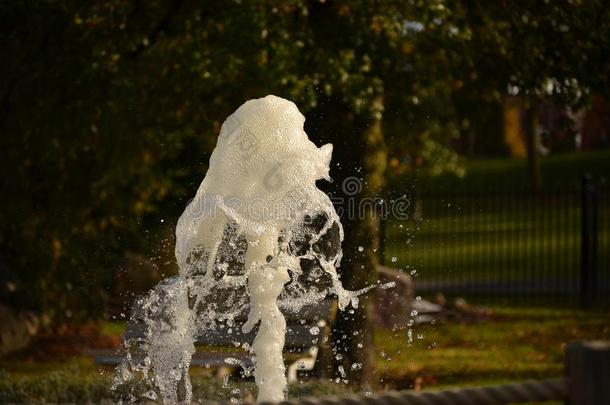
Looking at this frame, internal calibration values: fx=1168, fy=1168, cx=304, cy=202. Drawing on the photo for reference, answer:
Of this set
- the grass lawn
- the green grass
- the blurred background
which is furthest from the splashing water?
the green grass

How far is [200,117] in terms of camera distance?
1101 cm

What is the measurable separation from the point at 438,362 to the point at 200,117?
11.4 ft

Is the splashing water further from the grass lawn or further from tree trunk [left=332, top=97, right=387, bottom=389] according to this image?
tree trunk [left=332, top=97, right=387, bottom=389]

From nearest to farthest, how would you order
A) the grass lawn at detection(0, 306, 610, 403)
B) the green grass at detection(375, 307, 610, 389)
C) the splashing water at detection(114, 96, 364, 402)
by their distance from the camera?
A: the splashing water at detection(114, 96, 364, 402)
the grass lawn at detection(0, 306, 610, 403)
the green grass at detection(375, 307, 610, 389)

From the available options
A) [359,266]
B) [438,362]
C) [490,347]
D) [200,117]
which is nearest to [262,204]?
[359,266]

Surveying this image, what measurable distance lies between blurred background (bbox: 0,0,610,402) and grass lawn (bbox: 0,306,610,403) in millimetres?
37

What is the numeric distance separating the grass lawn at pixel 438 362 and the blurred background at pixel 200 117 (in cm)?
4

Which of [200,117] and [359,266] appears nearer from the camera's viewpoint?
[359,266]

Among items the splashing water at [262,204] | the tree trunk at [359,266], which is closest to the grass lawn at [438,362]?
the tree trunk at [359,266]

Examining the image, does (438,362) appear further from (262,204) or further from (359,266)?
(262,204)

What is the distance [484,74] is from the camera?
434 inches

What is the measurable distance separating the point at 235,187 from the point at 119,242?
7.41m

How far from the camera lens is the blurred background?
9844 millimetres

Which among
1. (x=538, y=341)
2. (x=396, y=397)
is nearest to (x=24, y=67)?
(x=538, y=341)
